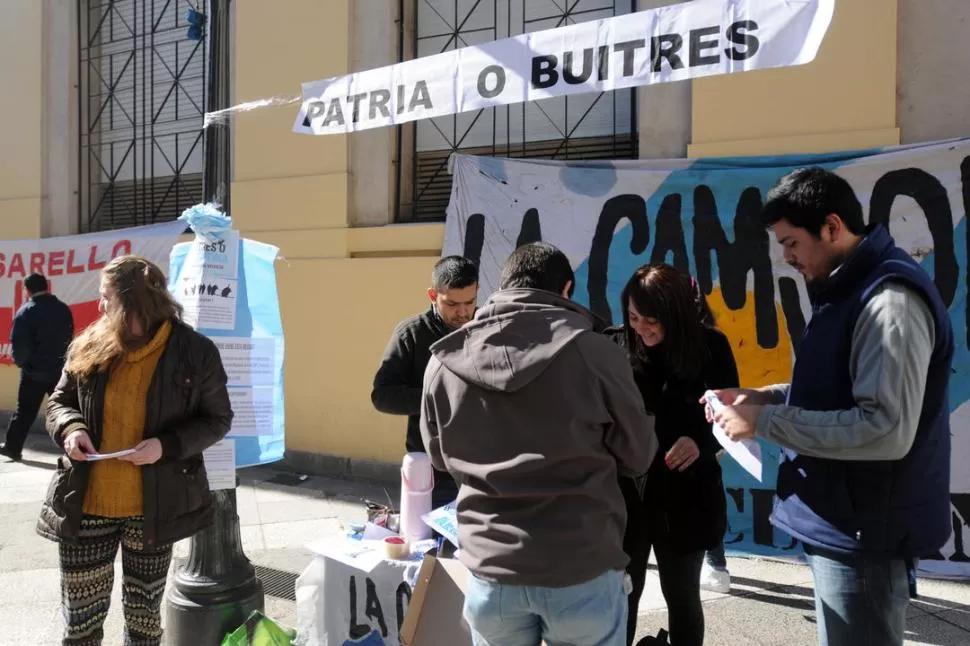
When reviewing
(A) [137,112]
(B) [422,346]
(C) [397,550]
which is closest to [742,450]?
(C) [397,550]

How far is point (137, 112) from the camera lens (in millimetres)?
9125

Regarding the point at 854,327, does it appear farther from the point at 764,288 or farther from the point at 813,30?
the point at 764,288

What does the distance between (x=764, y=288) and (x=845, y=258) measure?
10.2 ft

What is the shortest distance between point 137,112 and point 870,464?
359 inches

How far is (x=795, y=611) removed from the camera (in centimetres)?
418

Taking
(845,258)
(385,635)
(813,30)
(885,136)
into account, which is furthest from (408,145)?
(845,258)

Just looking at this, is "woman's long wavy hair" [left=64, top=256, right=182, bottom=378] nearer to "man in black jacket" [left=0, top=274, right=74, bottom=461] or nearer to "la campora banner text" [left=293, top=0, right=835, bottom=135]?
"la campora banner text" [left=293, top=0, right=835, bottom=135]

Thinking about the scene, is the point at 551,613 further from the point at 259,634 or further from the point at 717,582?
the point at 717,582

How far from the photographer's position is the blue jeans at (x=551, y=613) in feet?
6.57

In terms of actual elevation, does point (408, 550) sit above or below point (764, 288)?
below

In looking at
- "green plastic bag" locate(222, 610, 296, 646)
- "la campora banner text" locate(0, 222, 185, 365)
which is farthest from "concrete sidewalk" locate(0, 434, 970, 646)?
"la campora banner text" locate(0, 222, 185, 365)

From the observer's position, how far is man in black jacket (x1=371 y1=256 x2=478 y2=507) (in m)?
3.15

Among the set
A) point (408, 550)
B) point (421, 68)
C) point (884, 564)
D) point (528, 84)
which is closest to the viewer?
point (884, 564)

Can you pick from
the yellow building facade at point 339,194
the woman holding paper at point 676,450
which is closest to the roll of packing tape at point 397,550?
the woman holding paper at point 676,450
